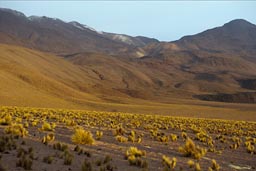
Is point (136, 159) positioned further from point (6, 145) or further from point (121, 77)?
point (121, 77)

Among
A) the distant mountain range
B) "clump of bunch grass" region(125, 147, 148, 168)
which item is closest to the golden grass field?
"clump of bunch grass" region(125, 147, 148, 168)

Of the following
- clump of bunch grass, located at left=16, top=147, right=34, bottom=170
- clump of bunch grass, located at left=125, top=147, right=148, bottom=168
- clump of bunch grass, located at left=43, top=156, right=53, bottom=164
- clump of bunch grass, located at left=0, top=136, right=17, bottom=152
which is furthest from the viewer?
clump of bunch grass, located at left=125, top=147, right=148, bottom=168

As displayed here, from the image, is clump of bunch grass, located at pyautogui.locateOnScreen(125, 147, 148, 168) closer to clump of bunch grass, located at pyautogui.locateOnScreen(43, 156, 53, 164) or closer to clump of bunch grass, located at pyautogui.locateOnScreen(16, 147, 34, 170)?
clump of bunch grass, located at pyautogui.locateOnScreen(43, 156, 53, 164)

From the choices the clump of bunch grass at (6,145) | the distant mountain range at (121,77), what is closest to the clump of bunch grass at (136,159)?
the clump of bunch grass at (6,145)

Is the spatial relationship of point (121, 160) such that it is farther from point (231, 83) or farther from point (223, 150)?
point (231, 83)

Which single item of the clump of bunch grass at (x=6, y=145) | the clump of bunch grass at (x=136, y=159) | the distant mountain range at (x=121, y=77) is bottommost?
the clump of bunch grass at (x=136, y=159)

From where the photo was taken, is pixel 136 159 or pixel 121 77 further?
pixel 121 77

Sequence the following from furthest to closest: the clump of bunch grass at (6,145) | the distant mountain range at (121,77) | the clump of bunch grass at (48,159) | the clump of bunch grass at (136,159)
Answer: the distant mountain range at (121,77)
the clump of bunch grass at (136,159)
the clump of bunch grass at (6,145)
the clump of bunch grass at (48,159)

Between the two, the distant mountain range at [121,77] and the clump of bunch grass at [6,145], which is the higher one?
the distant mountain range at [121,77]

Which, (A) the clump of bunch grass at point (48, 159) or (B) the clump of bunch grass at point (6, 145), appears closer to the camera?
(A) the clump of bunch grass at point (48, 159)

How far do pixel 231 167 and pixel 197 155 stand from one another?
1.28 meters

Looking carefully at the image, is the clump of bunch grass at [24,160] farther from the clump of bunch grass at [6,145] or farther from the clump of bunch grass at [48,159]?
the clump of bunch grass at [6,145]

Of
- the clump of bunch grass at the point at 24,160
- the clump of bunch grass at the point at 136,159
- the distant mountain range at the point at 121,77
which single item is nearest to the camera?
the clump of bunch grass at the point at 24,160

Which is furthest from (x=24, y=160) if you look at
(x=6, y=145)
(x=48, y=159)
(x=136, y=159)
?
(x=136, y=159)
